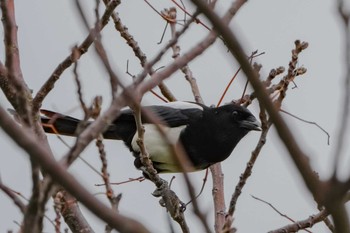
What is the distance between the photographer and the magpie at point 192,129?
205 inches

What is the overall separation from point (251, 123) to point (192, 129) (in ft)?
1.46

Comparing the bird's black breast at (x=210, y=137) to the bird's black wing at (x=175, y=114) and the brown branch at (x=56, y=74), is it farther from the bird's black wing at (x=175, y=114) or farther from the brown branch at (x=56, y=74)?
the brown branch at (x=56, y=74)

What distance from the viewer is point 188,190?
3.92 feet

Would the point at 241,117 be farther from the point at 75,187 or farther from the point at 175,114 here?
the point at 75,187

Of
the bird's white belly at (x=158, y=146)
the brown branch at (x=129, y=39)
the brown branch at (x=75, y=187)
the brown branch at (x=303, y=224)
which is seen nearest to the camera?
the brown branch at (x=75, y=187)

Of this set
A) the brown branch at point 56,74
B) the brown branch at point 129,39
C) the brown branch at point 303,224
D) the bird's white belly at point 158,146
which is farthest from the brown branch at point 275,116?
the bird's white belly at point 158,146

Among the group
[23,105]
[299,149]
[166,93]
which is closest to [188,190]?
[299,149]

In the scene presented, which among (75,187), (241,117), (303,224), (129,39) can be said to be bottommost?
(75,187)

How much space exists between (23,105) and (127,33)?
107 inches

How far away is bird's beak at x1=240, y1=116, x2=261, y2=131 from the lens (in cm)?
537

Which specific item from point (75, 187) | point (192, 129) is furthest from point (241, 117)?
point (75, 187)

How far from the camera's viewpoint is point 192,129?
5.39 meters

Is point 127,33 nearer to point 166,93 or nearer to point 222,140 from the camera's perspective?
point 166,93

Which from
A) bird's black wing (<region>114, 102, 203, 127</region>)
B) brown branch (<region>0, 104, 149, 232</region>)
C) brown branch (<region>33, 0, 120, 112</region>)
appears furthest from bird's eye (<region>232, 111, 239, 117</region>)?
brown branch (<region>0, 104, 149, 232</region>)
